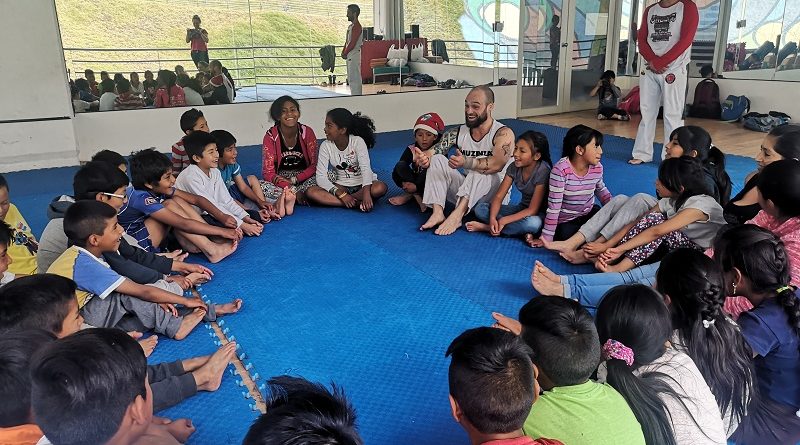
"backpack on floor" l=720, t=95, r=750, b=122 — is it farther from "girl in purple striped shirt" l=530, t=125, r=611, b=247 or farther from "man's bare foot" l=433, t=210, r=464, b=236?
"man's bare foot" l=433, t=210, r=464, b=236

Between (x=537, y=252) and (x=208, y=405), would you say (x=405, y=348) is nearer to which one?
(x=208, y=405)

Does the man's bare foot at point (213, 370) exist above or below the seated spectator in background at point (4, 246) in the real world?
below

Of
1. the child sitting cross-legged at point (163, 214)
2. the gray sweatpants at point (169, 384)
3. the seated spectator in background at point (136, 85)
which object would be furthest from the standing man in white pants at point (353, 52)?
the gray sweatpants at point (169, 384)

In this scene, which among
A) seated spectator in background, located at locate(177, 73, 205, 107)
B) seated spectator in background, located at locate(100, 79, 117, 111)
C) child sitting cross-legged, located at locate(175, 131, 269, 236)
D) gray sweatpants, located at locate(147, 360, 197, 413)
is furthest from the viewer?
seated spectator in background, located at locate(177, 73, 205, 107)

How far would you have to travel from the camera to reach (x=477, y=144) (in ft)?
12.8

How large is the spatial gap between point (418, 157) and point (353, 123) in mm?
652

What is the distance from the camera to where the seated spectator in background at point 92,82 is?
5.95 meters

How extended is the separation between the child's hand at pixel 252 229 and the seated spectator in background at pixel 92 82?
11.4 ft

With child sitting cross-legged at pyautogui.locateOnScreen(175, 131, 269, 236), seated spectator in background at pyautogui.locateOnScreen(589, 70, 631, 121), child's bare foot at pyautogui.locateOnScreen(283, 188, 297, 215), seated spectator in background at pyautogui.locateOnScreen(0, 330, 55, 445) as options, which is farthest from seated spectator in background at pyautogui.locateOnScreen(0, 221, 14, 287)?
seated spectator in background at pyautogui.locateOnScreen(589, 70, 631, 121)

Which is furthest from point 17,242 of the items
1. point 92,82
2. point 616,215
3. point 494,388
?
point 92,82

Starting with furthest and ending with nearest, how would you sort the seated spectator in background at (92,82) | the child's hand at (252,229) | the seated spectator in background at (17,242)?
the seated spectator in background at (92,82) < the child's hand at (252,229) < the seated spectator in background at (17,242)

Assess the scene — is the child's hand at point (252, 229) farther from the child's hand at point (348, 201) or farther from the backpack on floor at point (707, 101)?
the backpack on floor at point (707, 101)

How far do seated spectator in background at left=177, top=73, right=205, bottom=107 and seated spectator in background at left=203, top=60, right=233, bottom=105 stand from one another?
77mm

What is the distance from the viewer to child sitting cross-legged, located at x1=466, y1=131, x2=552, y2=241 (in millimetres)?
3500
